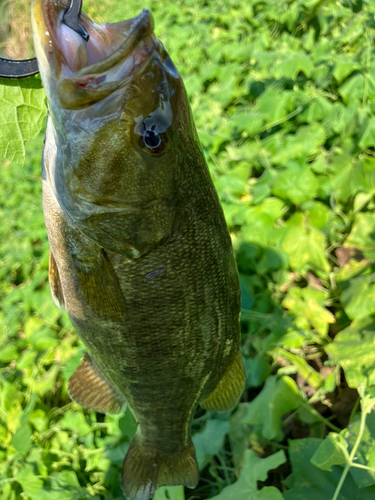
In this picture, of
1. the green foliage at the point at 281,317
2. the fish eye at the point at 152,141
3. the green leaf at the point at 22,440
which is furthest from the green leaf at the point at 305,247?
the green leaf at the point at 22,440

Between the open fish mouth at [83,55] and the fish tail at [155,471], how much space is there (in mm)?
1461

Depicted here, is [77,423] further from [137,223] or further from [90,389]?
[137,223]

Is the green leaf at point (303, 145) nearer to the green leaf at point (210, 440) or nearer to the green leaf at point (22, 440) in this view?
the green leaf at point (210, 440)

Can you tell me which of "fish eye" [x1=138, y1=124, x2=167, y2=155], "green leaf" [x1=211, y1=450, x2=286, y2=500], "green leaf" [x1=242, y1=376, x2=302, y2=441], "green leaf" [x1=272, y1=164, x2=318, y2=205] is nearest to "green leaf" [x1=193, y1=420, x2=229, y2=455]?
"green leaf" [x1=242, y1=376, x2=302, y2=441]

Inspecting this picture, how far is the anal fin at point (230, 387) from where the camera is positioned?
145 centimetres

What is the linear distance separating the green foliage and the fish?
12.5 inches

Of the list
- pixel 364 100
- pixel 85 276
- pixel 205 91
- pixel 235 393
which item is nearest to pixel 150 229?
pixel 85 276

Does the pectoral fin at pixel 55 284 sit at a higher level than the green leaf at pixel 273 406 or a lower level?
higher

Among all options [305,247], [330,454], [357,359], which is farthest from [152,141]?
[305,247]

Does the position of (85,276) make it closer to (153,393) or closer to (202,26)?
(153,393)

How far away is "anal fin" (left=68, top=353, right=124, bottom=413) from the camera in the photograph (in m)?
1.57

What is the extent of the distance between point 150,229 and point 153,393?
69cm

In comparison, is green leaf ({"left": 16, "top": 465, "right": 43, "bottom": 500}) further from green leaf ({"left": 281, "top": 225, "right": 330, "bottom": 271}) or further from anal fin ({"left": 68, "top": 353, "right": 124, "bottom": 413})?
green leaf ({"left": 281, "top": 225, "right": 330, "bottom": 271})

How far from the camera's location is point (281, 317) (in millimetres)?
2271
